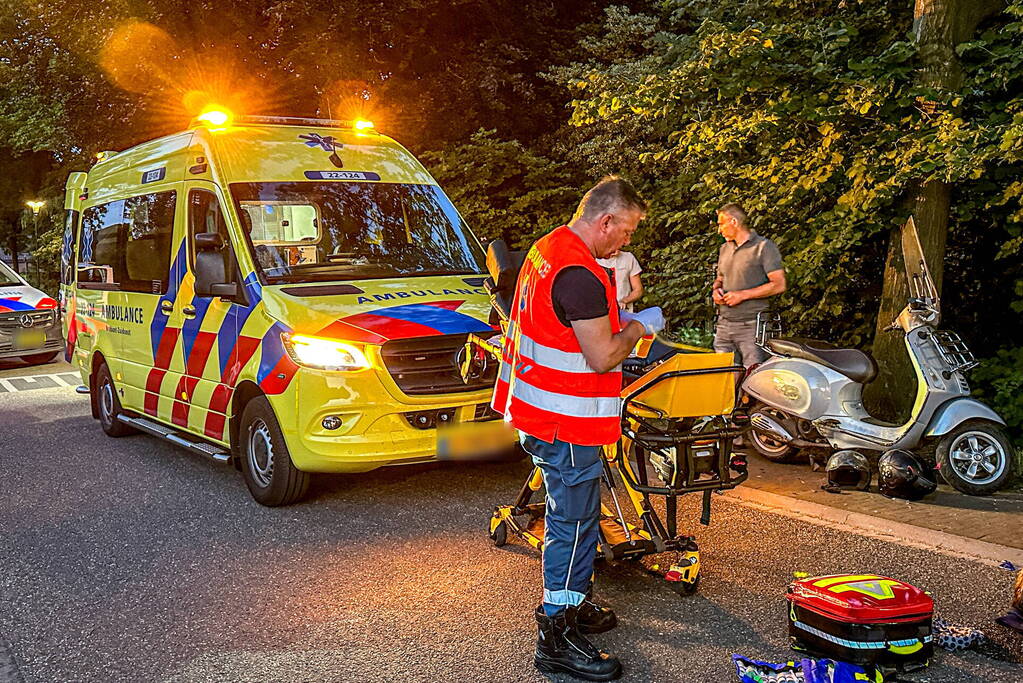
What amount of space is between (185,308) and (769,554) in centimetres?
437

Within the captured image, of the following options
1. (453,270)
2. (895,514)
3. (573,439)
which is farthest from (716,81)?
(573,439)

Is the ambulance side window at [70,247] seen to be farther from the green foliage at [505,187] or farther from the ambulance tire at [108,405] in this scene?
the green foliage at [505,187]

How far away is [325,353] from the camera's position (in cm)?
644

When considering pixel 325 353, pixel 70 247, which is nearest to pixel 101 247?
pixel 70 247

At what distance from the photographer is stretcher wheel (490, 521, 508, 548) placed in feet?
18.9

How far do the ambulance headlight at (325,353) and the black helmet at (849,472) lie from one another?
305 centimetres

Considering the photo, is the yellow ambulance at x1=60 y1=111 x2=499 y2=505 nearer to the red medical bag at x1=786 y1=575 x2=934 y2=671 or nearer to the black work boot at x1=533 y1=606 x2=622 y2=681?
the black work boot at x1=533 y1=606 x2=622 y2=681

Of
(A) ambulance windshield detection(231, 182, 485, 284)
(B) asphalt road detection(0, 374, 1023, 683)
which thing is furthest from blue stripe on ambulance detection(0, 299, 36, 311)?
(A) ambulance windshield detection(231, 182, 485, 284)

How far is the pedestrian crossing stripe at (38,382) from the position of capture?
13.1 metres

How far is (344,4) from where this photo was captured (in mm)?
17547

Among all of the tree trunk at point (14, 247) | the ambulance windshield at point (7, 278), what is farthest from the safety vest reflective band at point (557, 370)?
the tree trunk at point (14, 247)

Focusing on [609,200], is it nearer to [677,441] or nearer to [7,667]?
[677,441]

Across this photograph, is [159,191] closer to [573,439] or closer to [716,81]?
[716,81]

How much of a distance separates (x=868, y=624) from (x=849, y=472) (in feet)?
10.1
